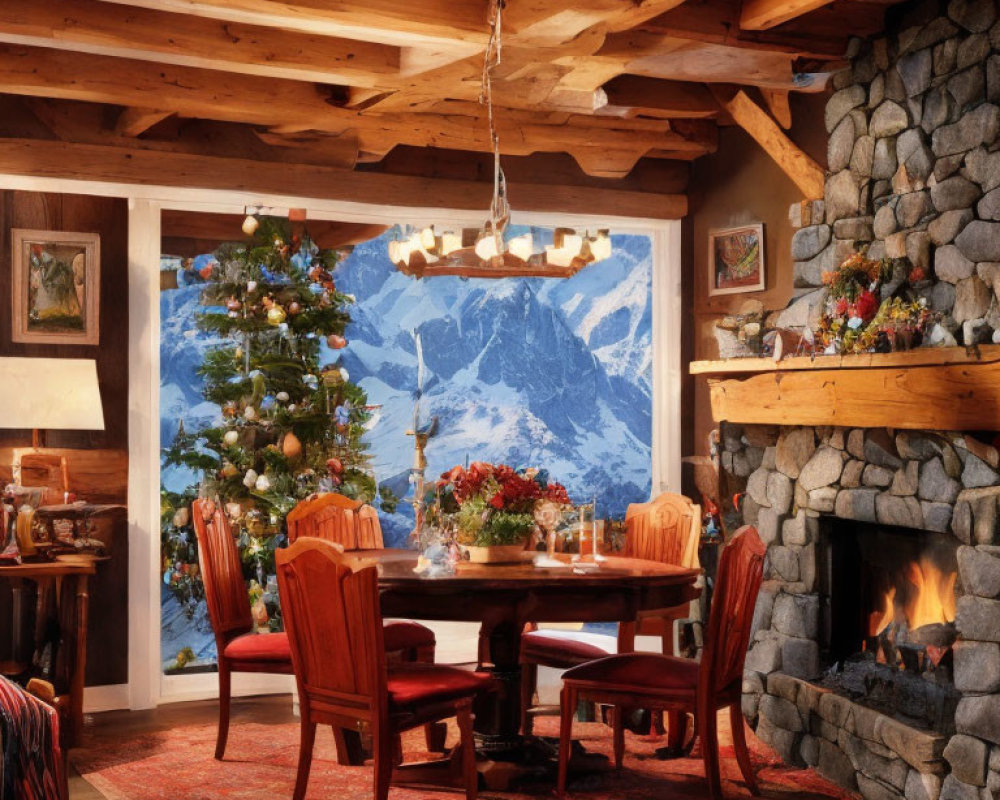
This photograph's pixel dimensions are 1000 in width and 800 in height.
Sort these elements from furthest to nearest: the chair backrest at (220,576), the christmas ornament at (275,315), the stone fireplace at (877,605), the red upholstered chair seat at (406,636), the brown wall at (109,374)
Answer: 1. the christmas ornament at (275,315)
2. the brown wall at (109,374)
3. the red upholstered chair seat at (406,636)
4. the chair backrest at (220,576)
5. the stone fireplace at (877,605)

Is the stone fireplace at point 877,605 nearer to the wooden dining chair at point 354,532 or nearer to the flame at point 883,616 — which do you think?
the flame at point 883,616

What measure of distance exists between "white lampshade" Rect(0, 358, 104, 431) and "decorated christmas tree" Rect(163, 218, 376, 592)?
2.54 ft

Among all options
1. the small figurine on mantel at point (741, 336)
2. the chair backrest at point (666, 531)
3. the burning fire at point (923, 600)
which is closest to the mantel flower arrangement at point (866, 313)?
the small figurine on mantel at point (741, 336)

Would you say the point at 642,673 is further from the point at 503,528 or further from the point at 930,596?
the point at 930,596

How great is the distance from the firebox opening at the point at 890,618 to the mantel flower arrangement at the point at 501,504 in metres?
1.19

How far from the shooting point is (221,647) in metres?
4.91

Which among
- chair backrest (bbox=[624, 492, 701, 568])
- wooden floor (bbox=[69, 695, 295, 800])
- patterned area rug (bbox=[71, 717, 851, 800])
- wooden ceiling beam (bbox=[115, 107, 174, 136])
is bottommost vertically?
patterned area rug (bbox=[71, 717, 851, 800])

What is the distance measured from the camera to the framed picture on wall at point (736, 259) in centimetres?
630

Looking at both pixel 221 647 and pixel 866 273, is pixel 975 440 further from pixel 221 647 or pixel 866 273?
pixel 221 647

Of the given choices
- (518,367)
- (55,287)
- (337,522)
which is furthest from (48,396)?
(518,367)

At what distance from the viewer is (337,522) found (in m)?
5.51

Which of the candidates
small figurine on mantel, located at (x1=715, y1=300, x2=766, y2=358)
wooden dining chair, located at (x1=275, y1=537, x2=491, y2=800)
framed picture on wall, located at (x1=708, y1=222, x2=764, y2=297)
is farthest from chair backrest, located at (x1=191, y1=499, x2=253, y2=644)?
framed picture on wall, located at (x1=708, y1=222, x2=764, y2=297)

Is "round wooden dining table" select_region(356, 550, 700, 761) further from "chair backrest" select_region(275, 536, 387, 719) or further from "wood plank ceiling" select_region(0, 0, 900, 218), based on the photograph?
"wood plank ceiling" select_region(0, 0, 900, 218)

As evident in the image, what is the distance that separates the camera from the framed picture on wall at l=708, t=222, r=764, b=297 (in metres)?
6.30
